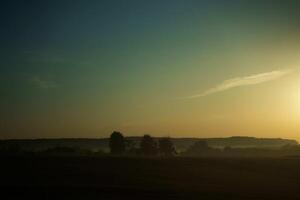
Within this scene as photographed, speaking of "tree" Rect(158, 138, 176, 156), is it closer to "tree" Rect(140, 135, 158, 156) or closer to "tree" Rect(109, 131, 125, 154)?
"tree" Rect(140, 135, 158, 156)

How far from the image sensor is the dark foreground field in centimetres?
2891

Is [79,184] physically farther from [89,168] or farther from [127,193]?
[89,168]

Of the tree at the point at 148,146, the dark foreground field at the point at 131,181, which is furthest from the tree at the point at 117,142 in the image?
the dark foreground field at the point at 131,181

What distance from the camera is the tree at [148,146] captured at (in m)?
92.5

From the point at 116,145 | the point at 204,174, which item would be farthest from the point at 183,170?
the point at 116,145

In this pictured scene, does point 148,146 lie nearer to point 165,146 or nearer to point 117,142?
point 165,146

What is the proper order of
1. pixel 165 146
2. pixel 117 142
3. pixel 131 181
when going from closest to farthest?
pixel 131 181, pixel 117 142, pixel 165 146

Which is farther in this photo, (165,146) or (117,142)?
(165,146)

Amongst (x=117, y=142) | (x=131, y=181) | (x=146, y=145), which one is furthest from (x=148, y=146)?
(x=131, y=181)

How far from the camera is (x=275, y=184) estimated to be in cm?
3994

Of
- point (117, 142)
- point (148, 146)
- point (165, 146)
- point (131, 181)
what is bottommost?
point (131, 181)

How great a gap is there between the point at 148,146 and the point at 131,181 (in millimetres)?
57775

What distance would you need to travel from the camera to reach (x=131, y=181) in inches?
1415

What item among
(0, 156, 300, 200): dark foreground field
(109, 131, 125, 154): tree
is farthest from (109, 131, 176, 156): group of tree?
(0, 156, 300, 200): dark foreground field
